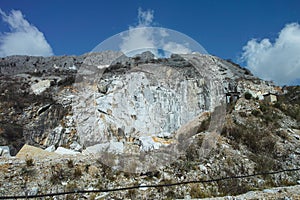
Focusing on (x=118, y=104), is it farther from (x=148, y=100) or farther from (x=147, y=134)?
(x=147, y=134)

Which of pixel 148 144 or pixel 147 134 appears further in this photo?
pixel 147 134

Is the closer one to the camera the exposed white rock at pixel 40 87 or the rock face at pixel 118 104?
→ the rock face at pixel 118 104

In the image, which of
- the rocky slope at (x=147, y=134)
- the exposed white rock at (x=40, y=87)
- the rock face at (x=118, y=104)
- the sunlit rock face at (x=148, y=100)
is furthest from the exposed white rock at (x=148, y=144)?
the exposed white rock at (x=40, y=87)

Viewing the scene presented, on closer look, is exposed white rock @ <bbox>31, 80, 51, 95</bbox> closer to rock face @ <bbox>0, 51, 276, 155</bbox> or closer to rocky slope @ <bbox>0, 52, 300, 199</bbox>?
rocky slope @ <bbox>0, 52, 300, 199</bbox>

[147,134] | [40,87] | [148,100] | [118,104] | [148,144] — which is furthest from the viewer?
[40,87]

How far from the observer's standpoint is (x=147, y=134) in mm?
13172

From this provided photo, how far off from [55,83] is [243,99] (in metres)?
21.5

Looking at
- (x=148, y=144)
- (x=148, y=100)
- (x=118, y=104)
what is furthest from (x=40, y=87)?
(x=148, y=144)

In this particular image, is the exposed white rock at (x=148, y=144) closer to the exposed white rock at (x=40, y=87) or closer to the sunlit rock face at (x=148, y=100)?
the sunlit rock face at (x=148, y=100)

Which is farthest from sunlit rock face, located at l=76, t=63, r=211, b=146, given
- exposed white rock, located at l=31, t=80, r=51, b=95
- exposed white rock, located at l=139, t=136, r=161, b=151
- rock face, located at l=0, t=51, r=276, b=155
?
exposed white rock, located at l=31, t=80, r=51, b=95

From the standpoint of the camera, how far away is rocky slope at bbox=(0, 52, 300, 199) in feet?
19.5

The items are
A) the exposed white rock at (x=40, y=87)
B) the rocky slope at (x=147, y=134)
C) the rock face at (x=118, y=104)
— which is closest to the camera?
the rocky slope at (x=147, y=134)

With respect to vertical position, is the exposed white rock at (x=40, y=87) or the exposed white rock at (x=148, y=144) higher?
the exposed white rock at (x=40, y=87)

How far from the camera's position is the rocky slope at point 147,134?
235 inches
